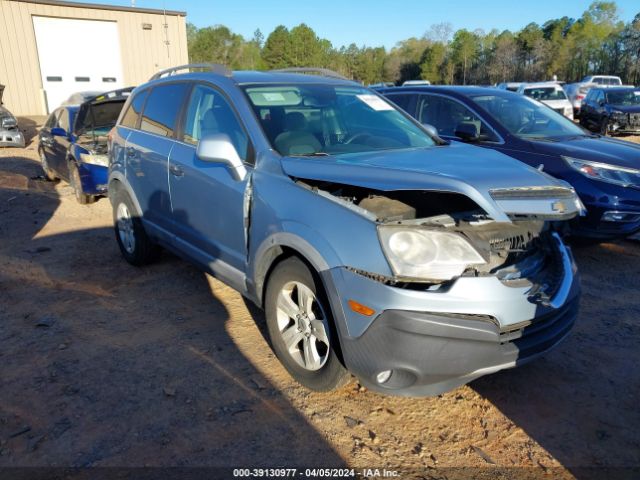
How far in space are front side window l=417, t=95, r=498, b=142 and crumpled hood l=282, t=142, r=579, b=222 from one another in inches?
105

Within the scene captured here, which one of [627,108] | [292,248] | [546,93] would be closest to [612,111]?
[627,108]

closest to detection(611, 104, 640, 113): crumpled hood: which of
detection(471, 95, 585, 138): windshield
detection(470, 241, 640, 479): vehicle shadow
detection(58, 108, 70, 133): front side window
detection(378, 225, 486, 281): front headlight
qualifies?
detection(471, 95, 585, 138): windshield

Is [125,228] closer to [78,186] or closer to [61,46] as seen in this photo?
[78,186]

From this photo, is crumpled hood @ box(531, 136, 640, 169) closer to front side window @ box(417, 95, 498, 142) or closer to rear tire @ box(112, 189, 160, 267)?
front side window @ box(417, 95, 498, 142)

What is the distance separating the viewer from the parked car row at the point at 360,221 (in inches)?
95.6

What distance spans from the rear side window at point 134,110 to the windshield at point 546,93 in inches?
729

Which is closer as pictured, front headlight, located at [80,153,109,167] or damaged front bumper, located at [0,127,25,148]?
front headlight, located at [80,153,109,167]

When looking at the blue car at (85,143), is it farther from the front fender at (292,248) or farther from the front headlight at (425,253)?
the front headlight at (425,253)

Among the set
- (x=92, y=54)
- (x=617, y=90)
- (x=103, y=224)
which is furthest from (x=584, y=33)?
(x=103, y=224)

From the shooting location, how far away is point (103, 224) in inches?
277

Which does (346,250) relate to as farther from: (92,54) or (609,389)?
(92,54)

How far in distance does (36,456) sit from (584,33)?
231ft

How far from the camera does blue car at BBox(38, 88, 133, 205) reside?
763cm

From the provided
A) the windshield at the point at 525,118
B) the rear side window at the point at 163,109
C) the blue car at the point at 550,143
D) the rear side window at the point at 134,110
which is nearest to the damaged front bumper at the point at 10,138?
the rear side window at the point at 134,110
